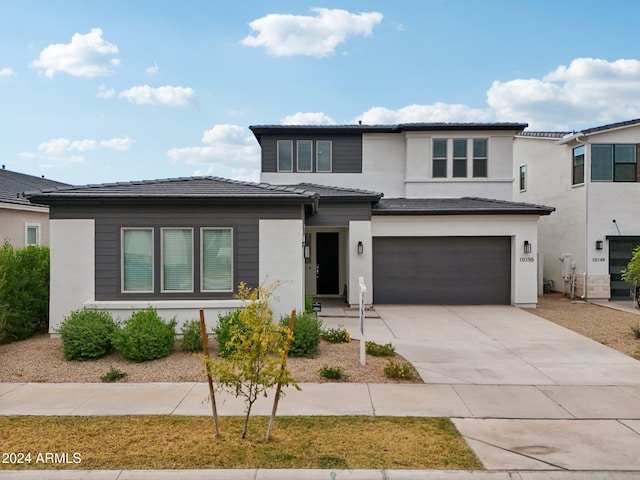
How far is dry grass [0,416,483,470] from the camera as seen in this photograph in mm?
4789

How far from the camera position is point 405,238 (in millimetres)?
15727

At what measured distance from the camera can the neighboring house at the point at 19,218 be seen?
16.0 m

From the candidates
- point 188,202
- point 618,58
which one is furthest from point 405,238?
point 618,58

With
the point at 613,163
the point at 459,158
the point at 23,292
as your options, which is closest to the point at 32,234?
the point at 23,292

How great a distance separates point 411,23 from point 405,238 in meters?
7.09

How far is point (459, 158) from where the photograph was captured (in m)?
18.3

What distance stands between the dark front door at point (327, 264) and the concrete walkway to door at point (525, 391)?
491cm

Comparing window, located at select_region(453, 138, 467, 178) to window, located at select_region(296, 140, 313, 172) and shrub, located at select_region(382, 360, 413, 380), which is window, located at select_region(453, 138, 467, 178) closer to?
window, located at select_region(296, 140, 313, 172)

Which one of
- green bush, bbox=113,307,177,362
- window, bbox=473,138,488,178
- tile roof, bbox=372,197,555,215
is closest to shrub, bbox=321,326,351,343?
green bush, bbox=113,307,177,362

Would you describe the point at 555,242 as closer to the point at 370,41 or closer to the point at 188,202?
the point at 370,41

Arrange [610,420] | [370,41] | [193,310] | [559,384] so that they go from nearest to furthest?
[610,420] → [559,384] → [193,310] → [370,41]

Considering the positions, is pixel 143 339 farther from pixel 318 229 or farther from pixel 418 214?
pixel 418 214

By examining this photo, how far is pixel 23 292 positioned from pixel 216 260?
4.34m

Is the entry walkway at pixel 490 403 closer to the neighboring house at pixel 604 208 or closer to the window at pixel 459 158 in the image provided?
the neighboring house at pixel 604 208
